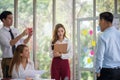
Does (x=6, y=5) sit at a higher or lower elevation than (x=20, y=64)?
higher

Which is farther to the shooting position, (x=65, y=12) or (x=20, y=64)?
(x=65, y=12)

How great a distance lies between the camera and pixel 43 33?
6.14 metres

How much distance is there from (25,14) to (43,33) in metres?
0.58

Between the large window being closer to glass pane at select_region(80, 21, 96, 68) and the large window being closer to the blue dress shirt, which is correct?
glass pane at select_region(80, 21, 96, 68)

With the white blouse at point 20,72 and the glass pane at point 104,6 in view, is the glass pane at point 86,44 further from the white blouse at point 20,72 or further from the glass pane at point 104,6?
the white blouse at point 20,72

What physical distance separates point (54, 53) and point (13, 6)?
1.93 m

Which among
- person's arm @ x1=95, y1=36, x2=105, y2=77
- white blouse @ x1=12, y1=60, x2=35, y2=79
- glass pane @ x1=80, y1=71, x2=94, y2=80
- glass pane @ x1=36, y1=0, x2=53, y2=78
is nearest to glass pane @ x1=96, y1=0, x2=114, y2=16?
glass pane @ x1=36, y1=0, x2=53, y2=78

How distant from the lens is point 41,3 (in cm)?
618

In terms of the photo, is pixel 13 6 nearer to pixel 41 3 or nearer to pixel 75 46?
pixel 41 3

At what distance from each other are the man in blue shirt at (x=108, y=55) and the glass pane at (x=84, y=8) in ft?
10.1

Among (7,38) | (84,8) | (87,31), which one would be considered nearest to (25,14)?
(84,8)

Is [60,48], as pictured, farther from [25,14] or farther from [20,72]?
[25,14]

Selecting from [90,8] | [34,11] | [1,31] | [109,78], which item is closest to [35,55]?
[34,11]

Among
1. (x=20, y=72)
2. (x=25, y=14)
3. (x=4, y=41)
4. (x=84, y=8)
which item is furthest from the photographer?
(x=84, y=8)
